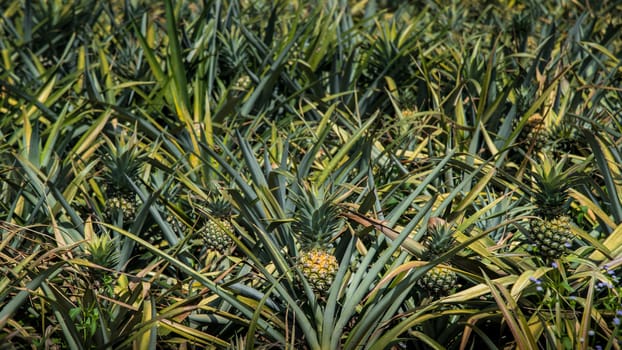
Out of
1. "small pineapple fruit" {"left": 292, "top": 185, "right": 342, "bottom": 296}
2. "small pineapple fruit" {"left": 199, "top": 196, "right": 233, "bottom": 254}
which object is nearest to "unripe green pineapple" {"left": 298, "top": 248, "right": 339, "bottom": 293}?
"small pineapple fruit" {"left": 292, "top": 185, "right": 342, "bottom": 296}

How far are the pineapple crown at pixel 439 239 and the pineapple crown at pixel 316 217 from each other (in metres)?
0.30

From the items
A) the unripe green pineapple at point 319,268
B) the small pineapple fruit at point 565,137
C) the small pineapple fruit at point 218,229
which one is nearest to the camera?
the unripe green pineapple at point 319,268

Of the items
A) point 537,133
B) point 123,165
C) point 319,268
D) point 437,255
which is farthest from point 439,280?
point 537,133

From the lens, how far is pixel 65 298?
7.29 ft

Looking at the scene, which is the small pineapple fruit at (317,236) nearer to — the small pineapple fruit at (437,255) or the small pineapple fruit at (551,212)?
the small pineapple fruit at (437,255)

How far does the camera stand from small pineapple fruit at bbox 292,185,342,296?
2.21 m

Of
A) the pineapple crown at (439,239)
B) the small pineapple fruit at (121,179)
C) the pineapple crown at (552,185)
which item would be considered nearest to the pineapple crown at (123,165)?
the small pineapple fruit at (121,179)

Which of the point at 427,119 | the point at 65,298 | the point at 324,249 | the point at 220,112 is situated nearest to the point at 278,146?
the point at 220,112

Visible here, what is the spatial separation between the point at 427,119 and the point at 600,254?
1.06 m

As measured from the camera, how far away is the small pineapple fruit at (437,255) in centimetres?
226

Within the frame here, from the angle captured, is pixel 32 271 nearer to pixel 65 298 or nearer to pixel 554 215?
pixel 65 298

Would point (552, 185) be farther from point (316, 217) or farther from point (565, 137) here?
point (565, 137)

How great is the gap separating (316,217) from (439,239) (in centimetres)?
38

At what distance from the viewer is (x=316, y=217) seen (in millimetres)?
2232
